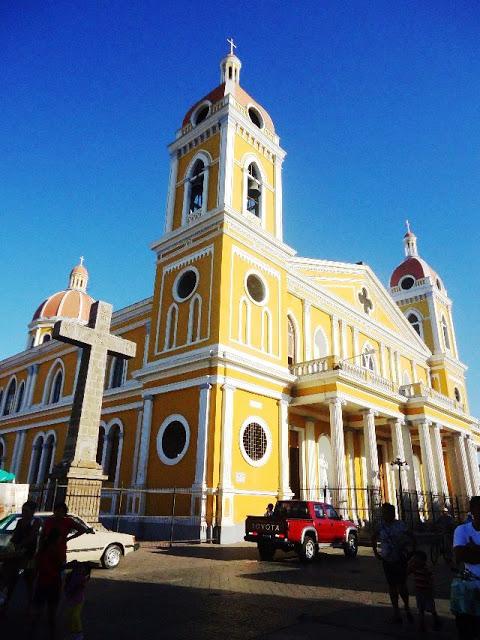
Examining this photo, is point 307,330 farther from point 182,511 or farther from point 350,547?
point 350,547

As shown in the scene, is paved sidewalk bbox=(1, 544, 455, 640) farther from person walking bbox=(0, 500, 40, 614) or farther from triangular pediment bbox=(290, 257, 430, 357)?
triangular pediment bbox=(290, 257, 430, 357)

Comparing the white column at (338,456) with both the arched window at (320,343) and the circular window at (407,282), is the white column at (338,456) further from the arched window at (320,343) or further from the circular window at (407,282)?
the circular window at (407,282)

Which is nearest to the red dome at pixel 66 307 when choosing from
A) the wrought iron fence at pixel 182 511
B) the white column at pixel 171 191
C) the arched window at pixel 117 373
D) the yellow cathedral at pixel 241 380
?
the yellow cathedral at pixel 241 380

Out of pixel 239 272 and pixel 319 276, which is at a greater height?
pixel 319 276

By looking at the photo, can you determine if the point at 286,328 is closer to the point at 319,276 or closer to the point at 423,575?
the point at 319,276

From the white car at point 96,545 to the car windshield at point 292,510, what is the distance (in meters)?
4.22

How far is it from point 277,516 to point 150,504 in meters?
7.18

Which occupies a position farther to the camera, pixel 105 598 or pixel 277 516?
pixel 277 516

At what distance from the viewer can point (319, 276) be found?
1027 inches

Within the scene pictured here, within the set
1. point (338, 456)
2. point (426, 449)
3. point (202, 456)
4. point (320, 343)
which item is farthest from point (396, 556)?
point (320, 343)

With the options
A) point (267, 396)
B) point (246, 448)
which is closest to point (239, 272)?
point (267, 396)

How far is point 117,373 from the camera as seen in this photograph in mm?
25922

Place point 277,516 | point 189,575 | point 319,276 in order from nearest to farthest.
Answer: point 189,575 < point 277,516 < point 319,276

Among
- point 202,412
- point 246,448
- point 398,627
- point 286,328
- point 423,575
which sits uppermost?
point 286,328
